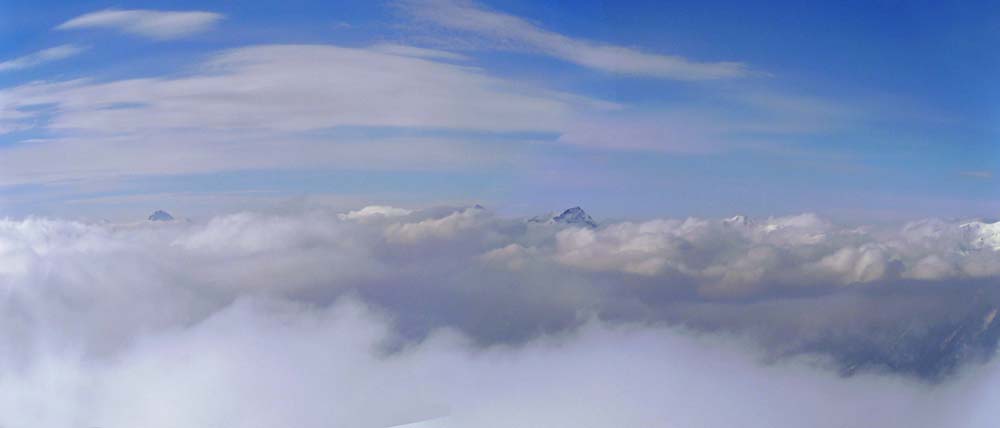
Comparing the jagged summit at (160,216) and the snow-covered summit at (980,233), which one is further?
the snow-covered summit at (980,233)

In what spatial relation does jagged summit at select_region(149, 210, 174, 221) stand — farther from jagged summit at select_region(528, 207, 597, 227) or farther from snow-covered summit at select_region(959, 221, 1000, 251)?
snow-covered summit at select_region(959, 221, 1000, 251)

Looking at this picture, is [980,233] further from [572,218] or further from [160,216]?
[160,216]

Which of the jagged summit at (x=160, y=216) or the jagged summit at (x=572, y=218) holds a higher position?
the jagged summit at (x=160, y=216)

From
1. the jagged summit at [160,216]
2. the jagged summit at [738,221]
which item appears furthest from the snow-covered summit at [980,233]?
the jagged summit at [160,216]

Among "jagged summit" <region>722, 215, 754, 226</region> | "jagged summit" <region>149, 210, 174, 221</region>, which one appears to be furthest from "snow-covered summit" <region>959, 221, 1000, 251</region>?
"jagged summit" <region>149, 210, 174, 221</region>

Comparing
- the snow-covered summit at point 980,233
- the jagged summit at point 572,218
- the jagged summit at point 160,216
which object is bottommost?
the snow-covered summit at point 980,233

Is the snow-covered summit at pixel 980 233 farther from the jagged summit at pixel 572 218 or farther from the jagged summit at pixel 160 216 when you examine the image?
the jagged summit at pixel 160 216

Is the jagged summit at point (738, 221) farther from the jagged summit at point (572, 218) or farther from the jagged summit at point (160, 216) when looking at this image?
the jagged summit at point (160, 216)
